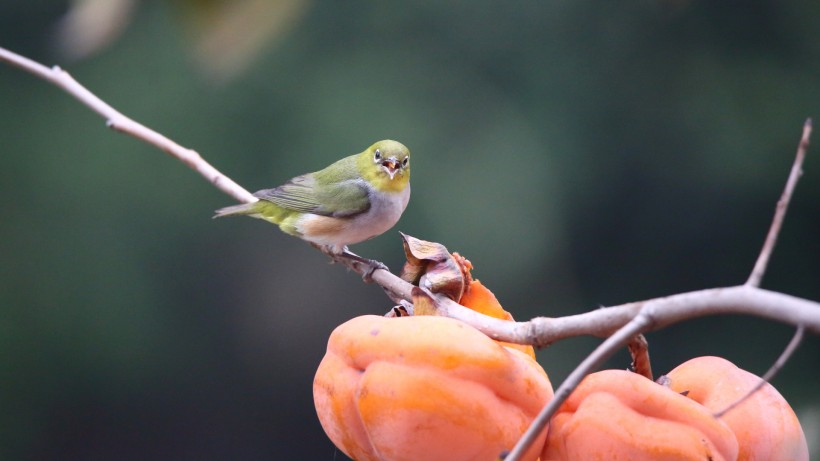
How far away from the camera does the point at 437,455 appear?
1.84ft

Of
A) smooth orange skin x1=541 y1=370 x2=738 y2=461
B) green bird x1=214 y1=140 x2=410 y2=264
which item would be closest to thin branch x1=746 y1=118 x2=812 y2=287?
smooth orange skin x1=541 y1=370 x2=738 y2=461

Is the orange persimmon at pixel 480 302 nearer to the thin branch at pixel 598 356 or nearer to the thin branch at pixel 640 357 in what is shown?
the thin branch at pixel 640 357

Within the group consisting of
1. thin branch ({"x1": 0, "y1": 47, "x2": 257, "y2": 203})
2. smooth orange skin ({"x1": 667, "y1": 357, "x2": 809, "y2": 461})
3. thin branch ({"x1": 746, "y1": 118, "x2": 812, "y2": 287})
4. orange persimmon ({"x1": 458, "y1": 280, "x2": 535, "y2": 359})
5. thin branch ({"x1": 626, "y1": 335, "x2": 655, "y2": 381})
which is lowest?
smooth orange skin ({"x1": 667, "y1": 357, "x2": 809, "y2": 461})

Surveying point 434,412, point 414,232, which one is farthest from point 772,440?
point 414,232

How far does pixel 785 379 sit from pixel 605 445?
10.6ft

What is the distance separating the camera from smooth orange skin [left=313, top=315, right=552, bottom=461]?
0.56m

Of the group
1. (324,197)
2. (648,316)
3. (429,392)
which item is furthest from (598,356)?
(324,197)

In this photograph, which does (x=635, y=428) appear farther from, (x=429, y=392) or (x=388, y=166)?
(x=388, y=166)

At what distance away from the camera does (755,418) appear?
0.61 meters

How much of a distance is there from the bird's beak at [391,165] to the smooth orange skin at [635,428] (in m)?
1.33

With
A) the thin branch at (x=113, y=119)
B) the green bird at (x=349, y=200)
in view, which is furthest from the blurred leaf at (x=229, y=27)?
the green bird at (x=349, y=200)

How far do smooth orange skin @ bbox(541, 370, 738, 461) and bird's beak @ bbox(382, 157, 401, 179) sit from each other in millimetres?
1331

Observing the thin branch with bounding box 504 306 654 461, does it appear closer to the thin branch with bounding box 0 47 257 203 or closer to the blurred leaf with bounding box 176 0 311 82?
the blurred leaf with bounding box 176 0 311 82

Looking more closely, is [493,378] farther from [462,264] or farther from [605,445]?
[462,264]
